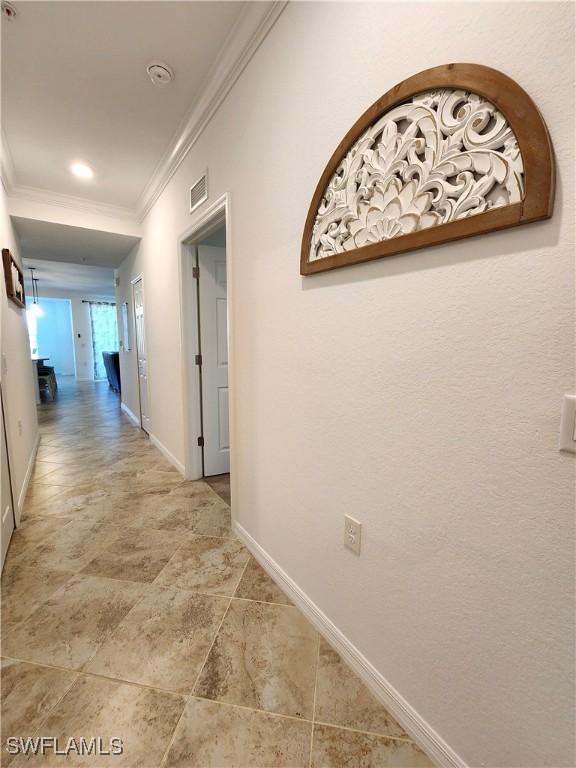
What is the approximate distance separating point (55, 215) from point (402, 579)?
425 centimetres

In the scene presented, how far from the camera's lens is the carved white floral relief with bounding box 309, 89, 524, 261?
713mm

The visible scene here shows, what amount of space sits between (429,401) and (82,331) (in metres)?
11.2

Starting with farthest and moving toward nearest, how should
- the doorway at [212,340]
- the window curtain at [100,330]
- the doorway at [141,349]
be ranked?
the window curtain at [100,330] → the doorway at [141,349] → the doorway at [212,340]

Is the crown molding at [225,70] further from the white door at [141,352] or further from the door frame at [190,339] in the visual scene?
the white door at [141,352]

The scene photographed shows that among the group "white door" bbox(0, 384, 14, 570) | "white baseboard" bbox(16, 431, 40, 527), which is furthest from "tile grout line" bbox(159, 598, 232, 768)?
"white baseboard" bbox(16, 431, 40, 527)

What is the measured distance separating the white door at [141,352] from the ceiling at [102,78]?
1399 millimetres

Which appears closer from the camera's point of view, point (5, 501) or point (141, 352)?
point (5, 501)

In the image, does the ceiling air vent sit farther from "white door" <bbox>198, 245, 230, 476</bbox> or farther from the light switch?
the light switch

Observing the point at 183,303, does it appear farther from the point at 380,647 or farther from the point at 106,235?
the point at 380,647

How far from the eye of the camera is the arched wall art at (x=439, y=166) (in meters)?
0.66

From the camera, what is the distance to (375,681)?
1109 millimetres

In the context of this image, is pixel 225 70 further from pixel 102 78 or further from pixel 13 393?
pixel 13 393

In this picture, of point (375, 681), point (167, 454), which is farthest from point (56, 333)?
point (375, 681)

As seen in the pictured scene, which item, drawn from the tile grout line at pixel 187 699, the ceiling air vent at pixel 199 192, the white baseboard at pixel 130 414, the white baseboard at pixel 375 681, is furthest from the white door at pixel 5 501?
the white baseboard at pixel 130 414
